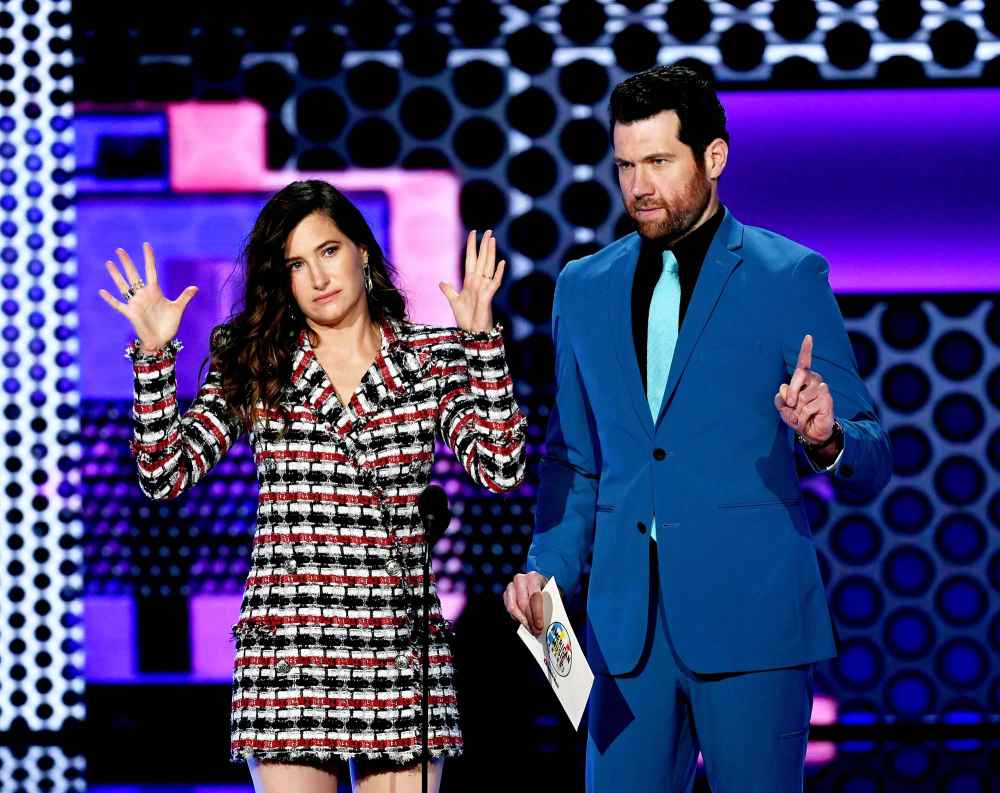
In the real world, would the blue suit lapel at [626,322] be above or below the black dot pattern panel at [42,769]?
above

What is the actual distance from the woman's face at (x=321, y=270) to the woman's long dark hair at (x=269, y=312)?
0.05 ft

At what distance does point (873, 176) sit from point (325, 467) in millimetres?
2568

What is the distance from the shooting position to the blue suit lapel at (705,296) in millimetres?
2293

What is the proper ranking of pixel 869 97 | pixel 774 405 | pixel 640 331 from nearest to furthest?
pixel 774 405, pixel 640 331, pixel 869 97

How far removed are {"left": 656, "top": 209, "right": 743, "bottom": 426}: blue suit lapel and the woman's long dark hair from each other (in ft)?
1.94

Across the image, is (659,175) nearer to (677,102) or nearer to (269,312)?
(677,102)

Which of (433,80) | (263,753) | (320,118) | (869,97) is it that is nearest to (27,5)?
(320,118)

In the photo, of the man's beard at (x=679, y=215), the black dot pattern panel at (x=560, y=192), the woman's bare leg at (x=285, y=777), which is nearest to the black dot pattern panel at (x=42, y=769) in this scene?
the black dot pattern panel at (x=560, y=192)

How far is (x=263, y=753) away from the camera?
2.30 meters

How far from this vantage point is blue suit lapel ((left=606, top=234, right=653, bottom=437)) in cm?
232

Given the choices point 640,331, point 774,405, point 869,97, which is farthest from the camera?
point 869,97

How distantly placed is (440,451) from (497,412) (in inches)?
79.8

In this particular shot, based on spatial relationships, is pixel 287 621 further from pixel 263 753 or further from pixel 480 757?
pixel 480 757

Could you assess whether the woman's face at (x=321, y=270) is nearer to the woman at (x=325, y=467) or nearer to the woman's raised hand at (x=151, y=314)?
the woman at (x=325, y=467)
